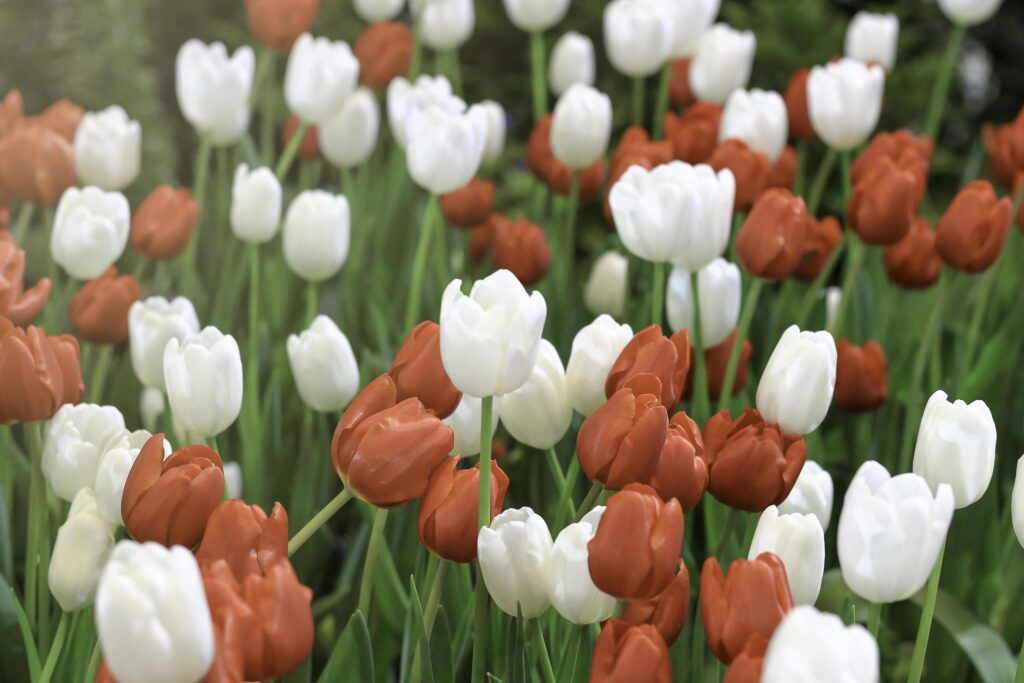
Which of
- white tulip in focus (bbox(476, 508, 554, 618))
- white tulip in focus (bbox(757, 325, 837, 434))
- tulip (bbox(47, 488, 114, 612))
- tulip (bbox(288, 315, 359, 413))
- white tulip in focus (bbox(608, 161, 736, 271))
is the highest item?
white tulip in focus (bbox(608, 161, 736, 271))

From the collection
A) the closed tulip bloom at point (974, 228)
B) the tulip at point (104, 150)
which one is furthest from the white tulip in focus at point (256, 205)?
the closed tulip bloom at point (974, 228)

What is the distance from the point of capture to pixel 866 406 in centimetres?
106

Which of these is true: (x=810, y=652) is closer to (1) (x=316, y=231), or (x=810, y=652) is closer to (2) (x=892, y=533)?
(2) (x=892, y=533)

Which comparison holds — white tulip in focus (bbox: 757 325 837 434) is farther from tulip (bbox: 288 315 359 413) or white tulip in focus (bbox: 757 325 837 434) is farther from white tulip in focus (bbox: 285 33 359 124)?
white tulip in focus (bbox: 285 33 359 124)

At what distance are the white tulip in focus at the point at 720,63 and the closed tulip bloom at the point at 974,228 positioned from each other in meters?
0.47

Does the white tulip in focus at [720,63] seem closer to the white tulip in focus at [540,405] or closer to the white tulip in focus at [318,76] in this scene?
the white tulip in focus at [318,76]

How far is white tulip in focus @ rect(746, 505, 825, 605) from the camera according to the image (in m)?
0.62

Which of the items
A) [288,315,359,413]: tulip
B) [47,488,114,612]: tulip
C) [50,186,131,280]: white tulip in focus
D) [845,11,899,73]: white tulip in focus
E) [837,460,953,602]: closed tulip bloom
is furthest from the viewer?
[845,11,899,73]: white tulip in focus

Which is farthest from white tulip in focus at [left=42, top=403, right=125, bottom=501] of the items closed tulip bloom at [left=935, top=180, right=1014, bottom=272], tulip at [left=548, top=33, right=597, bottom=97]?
tulip at [left=548, top=33, right=597, bottom=97]

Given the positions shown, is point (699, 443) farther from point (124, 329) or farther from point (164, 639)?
point (124, 329)

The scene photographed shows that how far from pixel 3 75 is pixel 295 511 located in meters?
1.72

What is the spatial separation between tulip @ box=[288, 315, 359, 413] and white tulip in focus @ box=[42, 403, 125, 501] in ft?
0.51

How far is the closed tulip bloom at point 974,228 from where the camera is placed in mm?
1055

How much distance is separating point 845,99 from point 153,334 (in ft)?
2.44
